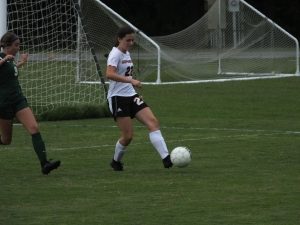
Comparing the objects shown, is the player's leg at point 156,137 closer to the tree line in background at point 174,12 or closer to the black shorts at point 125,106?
the black shorts at point 125,106

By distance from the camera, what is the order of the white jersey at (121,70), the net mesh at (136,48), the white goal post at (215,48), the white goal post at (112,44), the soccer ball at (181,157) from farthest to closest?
the white goal post at (215,48)
the net mesh at (136,48)
the white goal post at (112,44)
the white jersey at (121,70)
the soccer ball at (181,157)

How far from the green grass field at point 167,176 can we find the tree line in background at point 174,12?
27.2 m

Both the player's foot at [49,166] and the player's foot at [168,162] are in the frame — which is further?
the player's foot at [168,162]

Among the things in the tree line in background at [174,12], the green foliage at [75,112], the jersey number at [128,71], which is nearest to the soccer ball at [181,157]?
the jersey number at [128,71]

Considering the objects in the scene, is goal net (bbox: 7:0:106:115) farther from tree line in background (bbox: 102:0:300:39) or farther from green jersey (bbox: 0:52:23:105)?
tree line in background (bbox: 102:0:300:39)

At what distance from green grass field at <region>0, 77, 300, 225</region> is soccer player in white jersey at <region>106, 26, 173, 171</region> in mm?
250

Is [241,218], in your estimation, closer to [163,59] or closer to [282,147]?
[282,147]

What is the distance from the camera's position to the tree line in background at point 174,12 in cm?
4981

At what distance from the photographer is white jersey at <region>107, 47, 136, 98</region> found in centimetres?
1405

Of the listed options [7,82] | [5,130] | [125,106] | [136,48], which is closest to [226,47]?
[136,48]

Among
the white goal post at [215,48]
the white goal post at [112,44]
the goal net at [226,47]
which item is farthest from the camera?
the goal net at [226,47]

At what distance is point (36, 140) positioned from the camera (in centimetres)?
1358

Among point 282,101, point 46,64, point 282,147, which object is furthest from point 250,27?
point 282,147

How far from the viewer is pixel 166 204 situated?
1111cm
